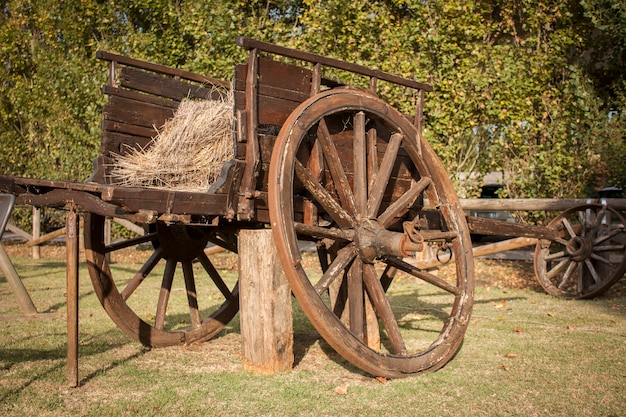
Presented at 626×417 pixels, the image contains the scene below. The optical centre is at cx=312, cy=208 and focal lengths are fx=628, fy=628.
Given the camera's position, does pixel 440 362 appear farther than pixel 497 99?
No

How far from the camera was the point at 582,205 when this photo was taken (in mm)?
7395

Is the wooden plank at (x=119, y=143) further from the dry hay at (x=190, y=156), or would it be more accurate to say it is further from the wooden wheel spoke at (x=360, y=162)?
the wooden wheel spoke at (x=360, y=162)

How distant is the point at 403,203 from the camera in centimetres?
432

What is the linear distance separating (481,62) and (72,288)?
8082 millimetres

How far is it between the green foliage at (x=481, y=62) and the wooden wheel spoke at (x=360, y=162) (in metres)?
5.83

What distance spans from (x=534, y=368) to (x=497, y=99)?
6171 mm

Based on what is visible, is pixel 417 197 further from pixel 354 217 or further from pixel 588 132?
pixel 588 132

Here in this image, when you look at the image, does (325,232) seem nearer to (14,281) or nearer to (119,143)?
(119,143)

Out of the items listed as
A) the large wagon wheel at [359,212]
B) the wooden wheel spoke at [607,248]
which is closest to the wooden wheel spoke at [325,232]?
the large wagon wheel at [359,212]

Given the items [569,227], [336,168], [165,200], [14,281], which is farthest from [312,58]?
[569,227]

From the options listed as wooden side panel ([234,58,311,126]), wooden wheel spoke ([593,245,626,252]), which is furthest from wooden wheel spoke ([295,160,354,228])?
wooden wheel spoke ([593,245,626,252])

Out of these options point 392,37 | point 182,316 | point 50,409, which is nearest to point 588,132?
point 392,37

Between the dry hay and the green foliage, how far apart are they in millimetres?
5960

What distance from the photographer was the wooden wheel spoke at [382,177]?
414 centimetres
